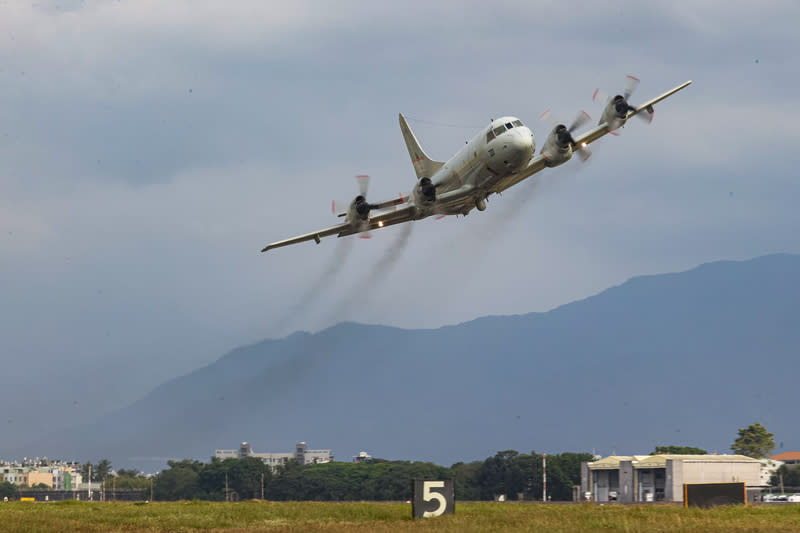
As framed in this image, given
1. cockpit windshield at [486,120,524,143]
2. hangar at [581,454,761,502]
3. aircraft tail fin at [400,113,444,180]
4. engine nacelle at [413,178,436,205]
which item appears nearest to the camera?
cockpit windshield at [486,120,524,143]

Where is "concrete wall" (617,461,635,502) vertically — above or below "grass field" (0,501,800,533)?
below

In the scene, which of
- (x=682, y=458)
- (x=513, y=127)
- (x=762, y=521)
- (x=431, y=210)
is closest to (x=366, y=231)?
(x=431, y=210)

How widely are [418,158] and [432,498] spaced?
41.3m

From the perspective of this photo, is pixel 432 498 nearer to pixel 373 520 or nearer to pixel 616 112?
pixel 373 520

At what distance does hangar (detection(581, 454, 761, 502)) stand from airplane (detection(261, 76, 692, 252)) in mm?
67223

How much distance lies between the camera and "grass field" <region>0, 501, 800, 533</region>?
46.2 metres

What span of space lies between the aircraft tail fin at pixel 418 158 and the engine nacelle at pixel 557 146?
1168 cm

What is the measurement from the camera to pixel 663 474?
129 m

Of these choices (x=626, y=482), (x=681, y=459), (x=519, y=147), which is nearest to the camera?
(x=519, y=147)

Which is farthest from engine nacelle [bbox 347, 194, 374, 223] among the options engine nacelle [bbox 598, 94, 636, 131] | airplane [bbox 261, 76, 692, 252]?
engine nacelle [bbox 598, 94, 636, 131]

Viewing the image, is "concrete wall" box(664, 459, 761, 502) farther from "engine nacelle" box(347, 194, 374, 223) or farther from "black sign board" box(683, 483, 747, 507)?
"engine nacelle" box(347, 194, 374, 223)

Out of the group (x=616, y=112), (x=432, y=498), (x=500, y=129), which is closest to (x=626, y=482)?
(x=616, y=112)

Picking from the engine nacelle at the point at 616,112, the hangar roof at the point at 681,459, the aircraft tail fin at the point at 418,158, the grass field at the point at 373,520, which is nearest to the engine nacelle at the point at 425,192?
the aircraft tail fin at the point at 418,158

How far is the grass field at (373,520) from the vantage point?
4622 cm
